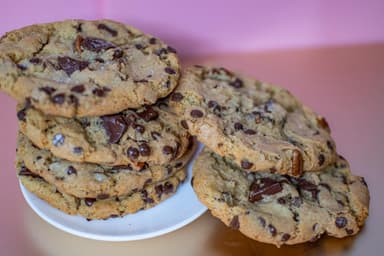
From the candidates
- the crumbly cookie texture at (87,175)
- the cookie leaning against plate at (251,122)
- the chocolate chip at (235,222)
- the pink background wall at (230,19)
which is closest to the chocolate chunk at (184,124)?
the cookie leaning against plate at (251,122)

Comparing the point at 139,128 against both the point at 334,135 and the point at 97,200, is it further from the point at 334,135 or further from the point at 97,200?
the point at 334,135

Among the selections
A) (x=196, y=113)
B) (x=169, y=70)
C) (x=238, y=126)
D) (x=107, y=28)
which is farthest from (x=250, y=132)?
(x=107, y=28)

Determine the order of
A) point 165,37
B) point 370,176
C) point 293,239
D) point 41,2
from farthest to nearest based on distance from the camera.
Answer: point 165,37 < point 41,2 < point 370,176 < point 293,239

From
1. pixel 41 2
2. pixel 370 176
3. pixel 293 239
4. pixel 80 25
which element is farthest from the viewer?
pixel 41 2

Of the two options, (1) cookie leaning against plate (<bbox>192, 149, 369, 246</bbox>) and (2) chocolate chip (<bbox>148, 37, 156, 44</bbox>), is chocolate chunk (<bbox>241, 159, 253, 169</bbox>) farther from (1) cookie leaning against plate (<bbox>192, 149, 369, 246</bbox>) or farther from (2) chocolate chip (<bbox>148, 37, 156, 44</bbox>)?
(2) chocolate chip (<bbox>148, 37, 156, 44</bbox>)

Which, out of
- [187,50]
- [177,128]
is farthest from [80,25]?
[187,50]

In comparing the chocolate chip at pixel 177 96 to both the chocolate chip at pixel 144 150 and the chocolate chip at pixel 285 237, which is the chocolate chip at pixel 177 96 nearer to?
the chocolate chip at pixel 144 150

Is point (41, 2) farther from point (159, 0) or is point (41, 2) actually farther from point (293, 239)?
point (293, 239)
